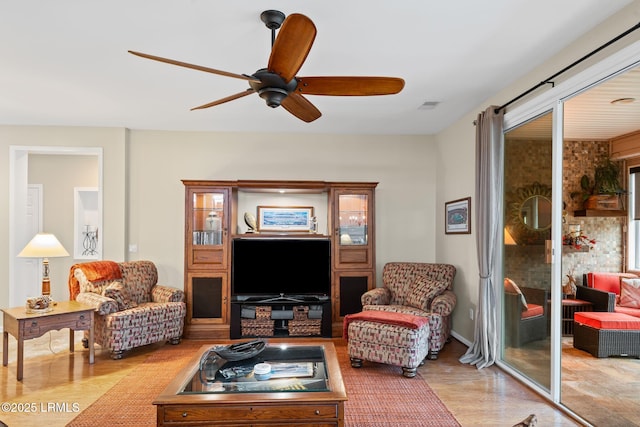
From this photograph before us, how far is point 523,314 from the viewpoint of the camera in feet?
12.6

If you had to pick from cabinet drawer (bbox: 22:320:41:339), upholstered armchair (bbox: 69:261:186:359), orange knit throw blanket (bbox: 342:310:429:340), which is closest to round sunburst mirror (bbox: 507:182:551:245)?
orange knit throw blanket (bbox: 342:310:429:340)

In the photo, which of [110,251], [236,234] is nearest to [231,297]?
[236,234]

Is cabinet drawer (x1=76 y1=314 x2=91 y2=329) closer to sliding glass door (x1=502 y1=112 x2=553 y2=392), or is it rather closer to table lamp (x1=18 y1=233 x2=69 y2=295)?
table lamp (x1=18 y1=233 x2=69 y2=295)

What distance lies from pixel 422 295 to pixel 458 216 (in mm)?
1089

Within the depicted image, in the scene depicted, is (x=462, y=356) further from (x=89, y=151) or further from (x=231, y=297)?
(x=89, y=151)

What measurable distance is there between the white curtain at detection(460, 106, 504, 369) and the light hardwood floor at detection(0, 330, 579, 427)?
29cm

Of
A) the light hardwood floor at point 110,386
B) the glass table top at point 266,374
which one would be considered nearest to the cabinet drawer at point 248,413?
the glass table top at point 266,374

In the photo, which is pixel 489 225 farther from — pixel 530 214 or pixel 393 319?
pixel 393 319

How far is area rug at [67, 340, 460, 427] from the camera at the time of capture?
3.00 metres

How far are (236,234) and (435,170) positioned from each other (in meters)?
2.92

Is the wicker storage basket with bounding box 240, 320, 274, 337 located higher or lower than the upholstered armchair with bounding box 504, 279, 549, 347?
lower

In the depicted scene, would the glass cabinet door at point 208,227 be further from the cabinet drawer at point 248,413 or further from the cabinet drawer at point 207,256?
the cabinet drawer at point 248,413

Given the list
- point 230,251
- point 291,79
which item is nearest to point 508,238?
point 291,79

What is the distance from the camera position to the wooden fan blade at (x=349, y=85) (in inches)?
97.9
